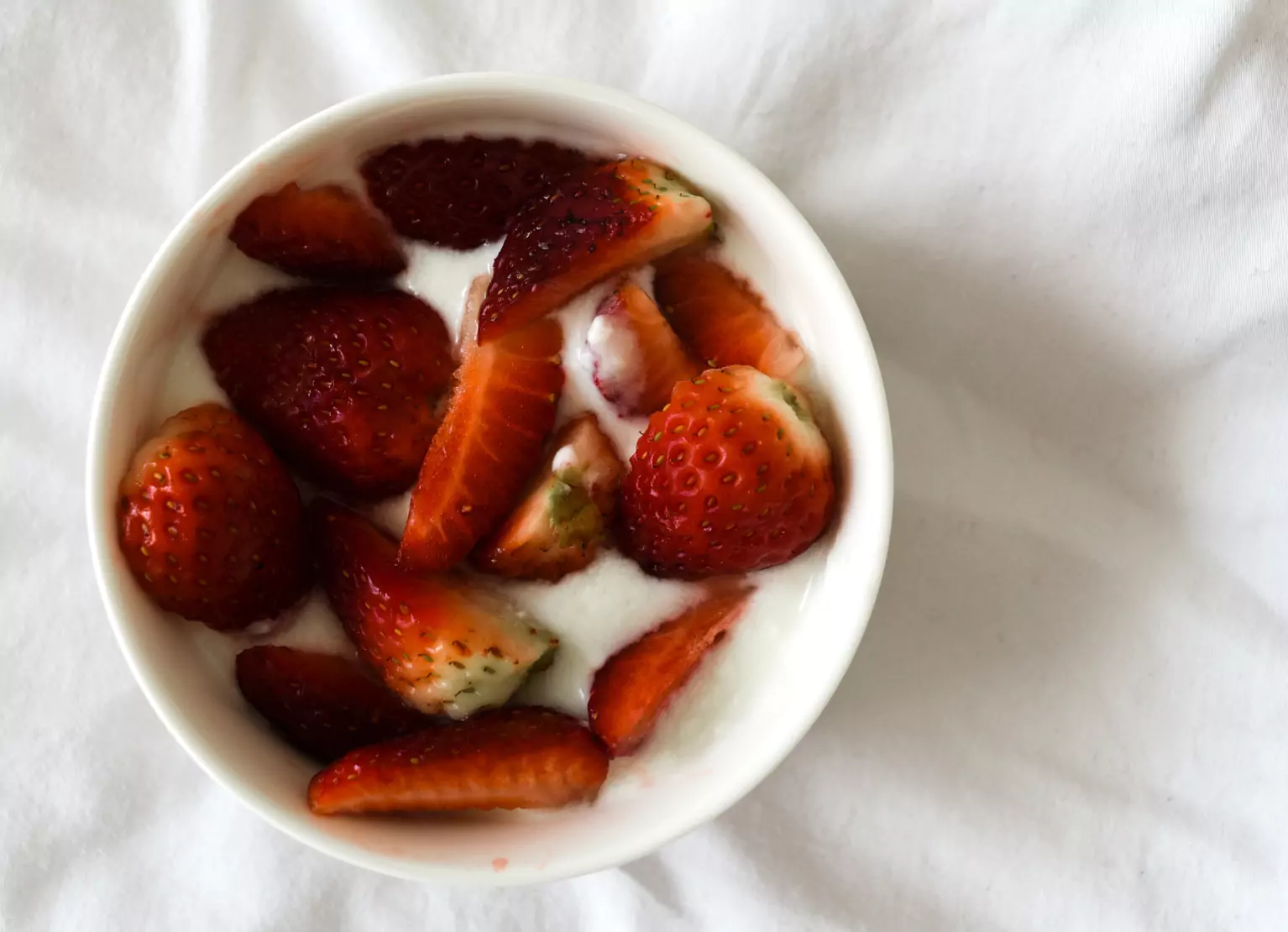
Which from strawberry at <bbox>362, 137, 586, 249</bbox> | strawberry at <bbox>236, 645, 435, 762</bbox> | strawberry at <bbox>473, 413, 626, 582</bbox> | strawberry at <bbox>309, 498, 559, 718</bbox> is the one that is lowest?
strawberry at <bbox>236, 645, 435, 762</bbox>

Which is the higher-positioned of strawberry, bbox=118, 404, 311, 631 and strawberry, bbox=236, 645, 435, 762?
strawberry, bbox=118, 404, 311, 631

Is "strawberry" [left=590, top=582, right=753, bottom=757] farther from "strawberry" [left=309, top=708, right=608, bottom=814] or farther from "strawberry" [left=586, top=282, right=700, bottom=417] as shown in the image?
"strawberry" [left=586, top=282, right=700, bottom=417]

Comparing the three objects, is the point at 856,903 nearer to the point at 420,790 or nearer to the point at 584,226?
the point at 420,790

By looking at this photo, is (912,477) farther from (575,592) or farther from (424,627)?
(424,627)

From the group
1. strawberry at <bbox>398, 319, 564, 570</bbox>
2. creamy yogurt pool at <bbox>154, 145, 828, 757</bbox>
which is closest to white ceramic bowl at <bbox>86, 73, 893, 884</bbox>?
creamy yogurt pool at <bbox>154, 145, 828, 757</bbox>

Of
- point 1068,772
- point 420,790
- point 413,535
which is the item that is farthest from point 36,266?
point 1068,772
